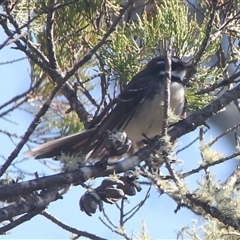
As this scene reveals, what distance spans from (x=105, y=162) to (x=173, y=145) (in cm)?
36

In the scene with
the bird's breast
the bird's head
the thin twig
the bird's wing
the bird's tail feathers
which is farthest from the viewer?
the bird's breast

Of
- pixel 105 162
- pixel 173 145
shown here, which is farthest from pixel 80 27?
pixel 105 162

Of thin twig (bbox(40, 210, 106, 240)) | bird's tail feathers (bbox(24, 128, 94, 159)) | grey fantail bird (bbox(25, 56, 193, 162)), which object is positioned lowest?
thin twig (bbox(40, 210, 106, 240))

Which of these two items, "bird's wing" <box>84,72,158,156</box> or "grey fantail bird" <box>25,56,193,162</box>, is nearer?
"grey fantail bird" <box>25,56,193,162</box>

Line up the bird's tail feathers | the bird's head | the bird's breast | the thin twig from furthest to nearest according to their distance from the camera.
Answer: the bird's breast, the bird's head, the bird's tail feathers, the thin twig

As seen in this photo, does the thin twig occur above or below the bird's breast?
below

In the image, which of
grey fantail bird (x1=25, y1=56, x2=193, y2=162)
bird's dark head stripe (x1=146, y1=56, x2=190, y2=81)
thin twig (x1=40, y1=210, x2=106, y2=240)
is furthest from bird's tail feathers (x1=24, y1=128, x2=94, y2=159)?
bird's dark head stripe (x1=146, y1=56, x2=190, y2=81)

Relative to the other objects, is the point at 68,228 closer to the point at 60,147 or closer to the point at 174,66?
the point at 60,147

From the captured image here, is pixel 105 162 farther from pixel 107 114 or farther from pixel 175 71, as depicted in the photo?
pixel 175 71

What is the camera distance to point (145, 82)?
3.63 metres

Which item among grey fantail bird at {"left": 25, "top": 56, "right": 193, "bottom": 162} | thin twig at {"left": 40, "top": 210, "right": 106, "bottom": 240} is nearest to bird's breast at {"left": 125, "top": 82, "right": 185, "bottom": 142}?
grey fantail bird at {"left": 25, "top": 56, "right": 193, "bottom": 162}

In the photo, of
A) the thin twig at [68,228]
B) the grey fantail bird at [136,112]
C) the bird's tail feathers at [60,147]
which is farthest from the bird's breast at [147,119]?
the thin twig at [68,228]

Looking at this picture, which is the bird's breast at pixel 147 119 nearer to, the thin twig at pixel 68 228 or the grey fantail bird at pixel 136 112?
the grey fantail bird at pixel 136 112

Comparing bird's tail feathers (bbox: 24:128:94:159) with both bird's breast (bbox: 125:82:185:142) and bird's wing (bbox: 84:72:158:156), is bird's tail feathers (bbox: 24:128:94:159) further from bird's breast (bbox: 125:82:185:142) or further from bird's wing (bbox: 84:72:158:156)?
bird's breast (bbox: 125:82:185:142)
